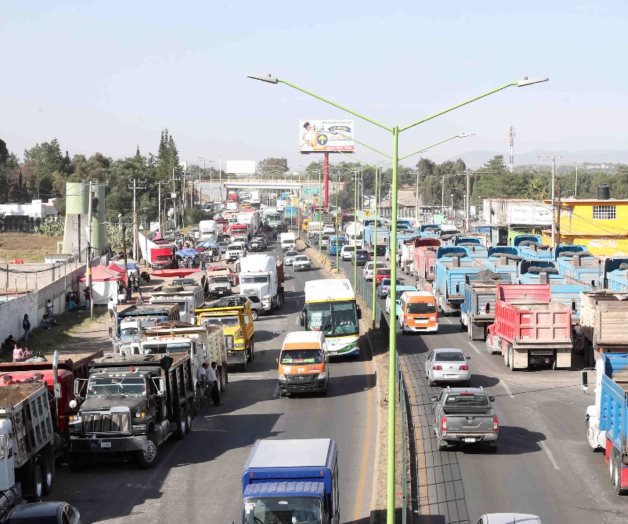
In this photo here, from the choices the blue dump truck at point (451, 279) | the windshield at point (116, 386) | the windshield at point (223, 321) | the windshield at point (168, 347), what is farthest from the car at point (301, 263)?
the windshield at point (116, 386)

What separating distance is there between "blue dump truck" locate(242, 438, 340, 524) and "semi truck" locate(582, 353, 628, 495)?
697cm

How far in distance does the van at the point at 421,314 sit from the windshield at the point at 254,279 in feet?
41.3

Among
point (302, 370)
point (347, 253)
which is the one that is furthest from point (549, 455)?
point (347, 253)

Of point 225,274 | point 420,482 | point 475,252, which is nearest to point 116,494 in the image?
point 420,482

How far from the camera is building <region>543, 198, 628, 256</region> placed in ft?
297

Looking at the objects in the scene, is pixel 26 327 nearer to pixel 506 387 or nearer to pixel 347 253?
pixel 506 387

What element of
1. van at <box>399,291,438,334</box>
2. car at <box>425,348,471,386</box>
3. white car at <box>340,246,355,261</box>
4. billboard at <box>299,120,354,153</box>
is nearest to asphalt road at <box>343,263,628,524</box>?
car at <box>425,348,471,386</box>

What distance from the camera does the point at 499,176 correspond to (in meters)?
184

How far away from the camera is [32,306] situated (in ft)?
172

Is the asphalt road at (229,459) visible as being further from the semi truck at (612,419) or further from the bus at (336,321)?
the semi truck at (612,419)

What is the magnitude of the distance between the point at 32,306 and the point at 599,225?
180 feet

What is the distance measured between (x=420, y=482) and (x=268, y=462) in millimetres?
6938

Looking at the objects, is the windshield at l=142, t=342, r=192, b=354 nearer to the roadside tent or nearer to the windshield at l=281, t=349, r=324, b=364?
the windshield at l=281, t=349, r=324, b=364

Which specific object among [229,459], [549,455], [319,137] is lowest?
[229,459]
